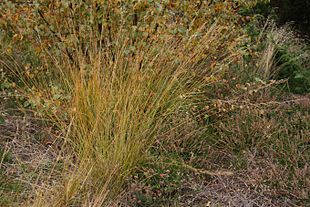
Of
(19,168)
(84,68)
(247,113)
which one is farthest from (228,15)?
(19,168)

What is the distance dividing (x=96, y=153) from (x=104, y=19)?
1.26m

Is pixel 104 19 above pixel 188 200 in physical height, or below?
above

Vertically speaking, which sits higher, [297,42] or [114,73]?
[114,73]

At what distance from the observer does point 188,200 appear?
3.76m

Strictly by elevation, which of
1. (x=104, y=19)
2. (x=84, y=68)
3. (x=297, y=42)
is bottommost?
(x=297, y=42)

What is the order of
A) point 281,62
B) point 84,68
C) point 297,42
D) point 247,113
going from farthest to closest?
point 297,42 < point 281,62 < point 247,113 < point 84,68

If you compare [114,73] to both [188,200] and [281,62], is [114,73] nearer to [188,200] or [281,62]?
[188,200]

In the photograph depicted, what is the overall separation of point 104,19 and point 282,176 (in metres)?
1.88

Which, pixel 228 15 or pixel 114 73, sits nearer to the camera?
pixel 114 73

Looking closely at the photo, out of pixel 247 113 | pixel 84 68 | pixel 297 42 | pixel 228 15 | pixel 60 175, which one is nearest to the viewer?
pixel 60 175

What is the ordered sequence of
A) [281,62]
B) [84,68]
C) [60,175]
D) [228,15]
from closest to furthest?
[60,175] < [84,68] < [228,15] < [281,62]

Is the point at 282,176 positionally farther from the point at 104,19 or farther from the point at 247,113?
the point at 104,19

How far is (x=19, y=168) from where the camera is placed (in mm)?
3789

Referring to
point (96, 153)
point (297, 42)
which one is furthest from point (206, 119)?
point (297, 42)
